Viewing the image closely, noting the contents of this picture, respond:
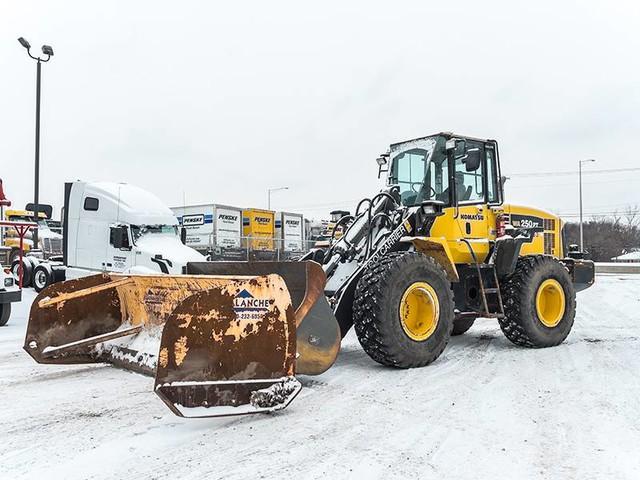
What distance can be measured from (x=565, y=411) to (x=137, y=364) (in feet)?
12.4

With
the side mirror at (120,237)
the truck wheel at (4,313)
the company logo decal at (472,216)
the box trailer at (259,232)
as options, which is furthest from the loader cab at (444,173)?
the box trailer at (259,232)

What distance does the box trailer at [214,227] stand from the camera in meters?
24.7

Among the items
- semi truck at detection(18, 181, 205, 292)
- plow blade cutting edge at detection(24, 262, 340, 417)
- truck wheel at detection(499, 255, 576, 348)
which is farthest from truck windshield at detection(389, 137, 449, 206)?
semi truck at detection(18, 181, 205, 292)

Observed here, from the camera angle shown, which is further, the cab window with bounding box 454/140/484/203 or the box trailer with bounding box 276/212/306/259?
the box trailer with bounding box 276/212/306/259

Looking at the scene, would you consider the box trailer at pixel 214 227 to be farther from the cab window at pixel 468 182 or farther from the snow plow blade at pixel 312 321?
the snow plow blade at pixel 312 321

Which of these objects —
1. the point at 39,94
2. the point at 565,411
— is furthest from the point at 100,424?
the point at 39,94

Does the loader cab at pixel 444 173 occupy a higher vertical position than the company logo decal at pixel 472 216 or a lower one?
higher

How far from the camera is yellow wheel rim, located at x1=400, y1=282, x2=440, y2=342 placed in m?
5.98

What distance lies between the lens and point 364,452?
3.58 m

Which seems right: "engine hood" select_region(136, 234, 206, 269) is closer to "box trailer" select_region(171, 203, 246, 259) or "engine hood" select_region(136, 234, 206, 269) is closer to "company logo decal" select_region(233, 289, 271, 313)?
"company logo decal" select_region(233, 289, 271, 313)

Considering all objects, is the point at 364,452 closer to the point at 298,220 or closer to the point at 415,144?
the point at 415,144

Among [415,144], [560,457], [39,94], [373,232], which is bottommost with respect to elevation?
[560,457]

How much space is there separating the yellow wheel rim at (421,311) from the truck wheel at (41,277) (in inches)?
510

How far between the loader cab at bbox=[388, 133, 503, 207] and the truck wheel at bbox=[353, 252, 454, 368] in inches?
55.2
